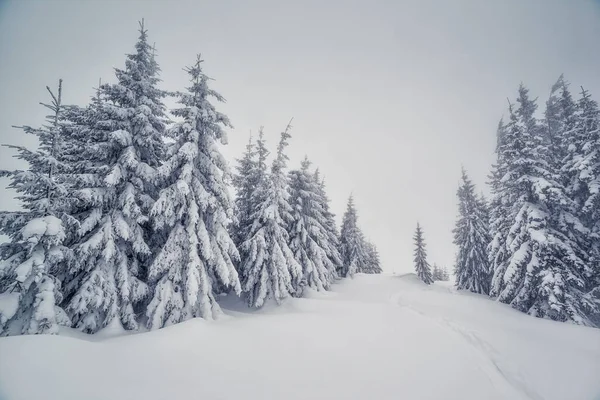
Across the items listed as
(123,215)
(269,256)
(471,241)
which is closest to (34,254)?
(123,215)

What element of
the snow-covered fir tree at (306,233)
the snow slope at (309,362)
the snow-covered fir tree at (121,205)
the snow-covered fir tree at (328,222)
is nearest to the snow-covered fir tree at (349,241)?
the snow-covered fir tree at (328,222)

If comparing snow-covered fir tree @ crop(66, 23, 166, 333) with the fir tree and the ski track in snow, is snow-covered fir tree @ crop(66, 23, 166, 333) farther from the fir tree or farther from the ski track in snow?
the ski track in snow

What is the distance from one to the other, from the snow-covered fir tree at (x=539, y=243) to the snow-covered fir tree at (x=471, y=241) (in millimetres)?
13900

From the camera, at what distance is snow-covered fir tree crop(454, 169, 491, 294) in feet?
97.9

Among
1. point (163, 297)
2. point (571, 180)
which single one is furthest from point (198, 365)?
point (571, 180)

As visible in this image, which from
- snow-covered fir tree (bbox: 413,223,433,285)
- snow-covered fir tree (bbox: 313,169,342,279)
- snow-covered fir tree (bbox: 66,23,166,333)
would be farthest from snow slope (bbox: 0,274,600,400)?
snow-covered fir tree (bbox: 413,223,433,285)

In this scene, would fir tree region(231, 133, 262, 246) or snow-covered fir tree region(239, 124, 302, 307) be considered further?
fir tree region(231, 133, 262, 246)

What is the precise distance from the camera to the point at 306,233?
70.1 ft

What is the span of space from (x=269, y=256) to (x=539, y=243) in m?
17.3

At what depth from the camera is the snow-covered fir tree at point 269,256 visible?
1648cm

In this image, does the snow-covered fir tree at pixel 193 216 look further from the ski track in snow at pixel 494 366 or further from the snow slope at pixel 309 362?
the ski track in snow at pixel 494 366

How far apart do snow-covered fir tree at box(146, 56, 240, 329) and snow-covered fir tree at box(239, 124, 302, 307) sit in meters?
3.26

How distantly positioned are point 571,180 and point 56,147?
30.2 metres

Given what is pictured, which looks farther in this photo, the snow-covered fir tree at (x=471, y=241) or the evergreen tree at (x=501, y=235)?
the snow-covered fir tree at (x=471, y=241)
